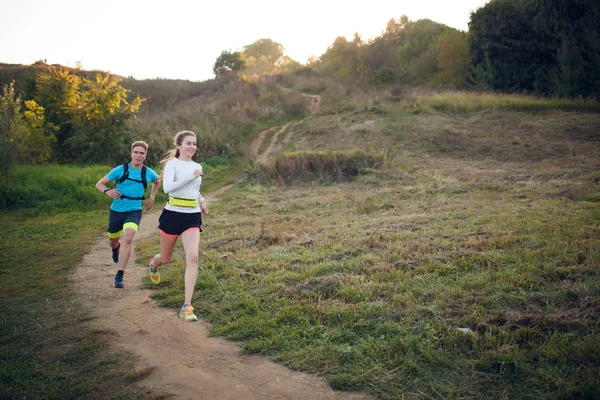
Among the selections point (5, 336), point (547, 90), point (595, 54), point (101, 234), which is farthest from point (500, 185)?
point (547, 90)

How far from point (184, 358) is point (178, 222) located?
1.67 metres

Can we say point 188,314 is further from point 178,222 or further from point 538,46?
point 538,46

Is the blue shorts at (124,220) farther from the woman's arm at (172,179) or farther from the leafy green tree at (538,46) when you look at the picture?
the leafy green tree at (538,46)

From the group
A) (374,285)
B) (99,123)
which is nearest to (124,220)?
(374,285)

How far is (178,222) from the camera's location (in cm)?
531

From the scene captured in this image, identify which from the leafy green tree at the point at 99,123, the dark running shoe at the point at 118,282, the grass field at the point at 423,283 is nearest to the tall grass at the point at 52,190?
the leafy green tree at the point at 99,123

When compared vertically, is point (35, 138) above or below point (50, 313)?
above

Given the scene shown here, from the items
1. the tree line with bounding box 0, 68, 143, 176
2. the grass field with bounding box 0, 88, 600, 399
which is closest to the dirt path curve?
the tree line with bounding box 0, 68, 143, 176

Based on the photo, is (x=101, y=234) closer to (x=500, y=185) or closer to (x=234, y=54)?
(x=500, y=185)

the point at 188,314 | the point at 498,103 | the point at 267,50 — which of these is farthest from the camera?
the point at 267,50

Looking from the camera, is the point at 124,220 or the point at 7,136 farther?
the point at 7,136

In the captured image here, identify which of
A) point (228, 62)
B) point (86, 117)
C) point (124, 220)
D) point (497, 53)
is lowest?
point (124, 220)

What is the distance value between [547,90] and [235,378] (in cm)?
3416

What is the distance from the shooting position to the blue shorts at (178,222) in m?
5.31
